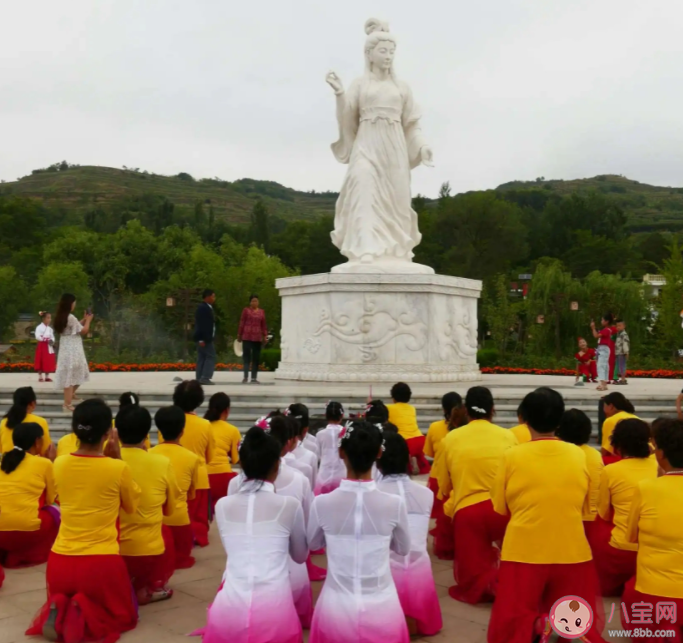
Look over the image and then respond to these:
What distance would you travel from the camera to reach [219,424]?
19.5 feet

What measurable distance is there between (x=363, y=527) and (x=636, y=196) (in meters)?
124

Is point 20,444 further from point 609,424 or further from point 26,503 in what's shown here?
point 609,424

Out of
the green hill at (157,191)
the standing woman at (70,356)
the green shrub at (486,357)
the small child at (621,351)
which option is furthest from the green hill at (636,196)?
the standing woman at (70,356)

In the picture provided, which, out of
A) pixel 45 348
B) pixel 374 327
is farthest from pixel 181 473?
pixel 45 348

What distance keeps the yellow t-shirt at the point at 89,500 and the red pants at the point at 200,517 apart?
5.39ft

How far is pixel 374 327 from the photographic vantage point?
11719 millimetres

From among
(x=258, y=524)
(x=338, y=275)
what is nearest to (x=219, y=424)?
(x=258, y=524)

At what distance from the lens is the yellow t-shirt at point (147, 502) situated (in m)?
4.27

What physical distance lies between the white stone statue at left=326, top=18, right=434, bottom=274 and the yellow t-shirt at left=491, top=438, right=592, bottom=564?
29.4 ft

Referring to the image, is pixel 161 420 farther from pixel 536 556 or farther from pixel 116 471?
pixel 536 556

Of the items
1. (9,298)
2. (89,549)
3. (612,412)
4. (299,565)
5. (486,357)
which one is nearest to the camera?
(89,549)

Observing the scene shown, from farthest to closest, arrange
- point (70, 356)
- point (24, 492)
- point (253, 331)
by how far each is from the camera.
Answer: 1. point (253, 331)
2. point (70, 356)
3. point (24, 492)

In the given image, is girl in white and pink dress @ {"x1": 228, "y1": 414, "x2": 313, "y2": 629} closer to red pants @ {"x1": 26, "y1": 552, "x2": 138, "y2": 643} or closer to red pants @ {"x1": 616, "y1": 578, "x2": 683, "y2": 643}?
red pants @ {"x1": 26, "y1": 552, "x2": 138, "y2": 643}

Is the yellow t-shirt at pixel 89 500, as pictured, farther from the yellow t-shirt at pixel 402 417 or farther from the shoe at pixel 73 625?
the yellow t-shirt at pixel 402 417
